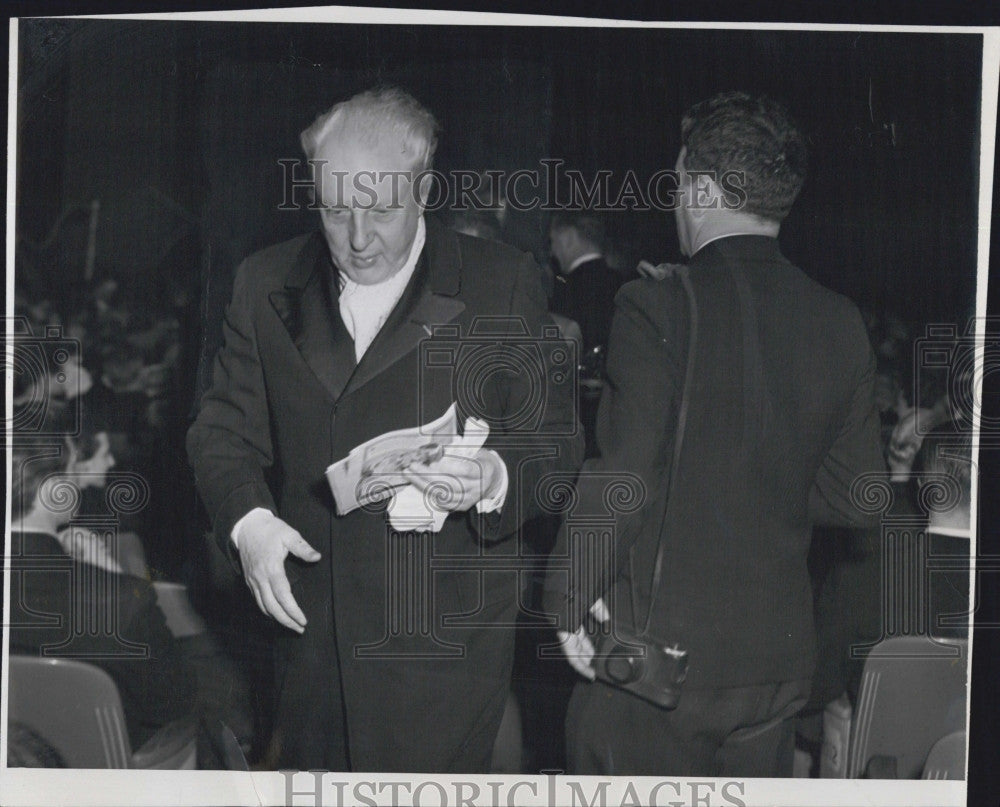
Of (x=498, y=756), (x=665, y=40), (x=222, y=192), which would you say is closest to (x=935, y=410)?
(x=665, y=40)

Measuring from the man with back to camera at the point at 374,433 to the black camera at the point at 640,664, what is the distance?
273 mm

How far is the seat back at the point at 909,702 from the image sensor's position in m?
3.05

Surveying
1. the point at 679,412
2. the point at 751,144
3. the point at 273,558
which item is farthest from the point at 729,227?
the point at 273,558

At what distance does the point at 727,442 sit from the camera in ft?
9.74

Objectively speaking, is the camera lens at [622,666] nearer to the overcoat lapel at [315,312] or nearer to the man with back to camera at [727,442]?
the man with back to camera at [727,442]

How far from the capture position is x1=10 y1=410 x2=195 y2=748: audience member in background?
10.1 feet

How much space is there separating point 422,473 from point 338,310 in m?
0.51

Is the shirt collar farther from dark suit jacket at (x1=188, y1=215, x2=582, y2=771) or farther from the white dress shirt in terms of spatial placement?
the white dress shirt

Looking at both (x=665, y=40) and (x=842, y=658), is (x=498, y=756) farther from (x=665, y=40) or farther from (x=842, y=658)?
(x=665, y=40)

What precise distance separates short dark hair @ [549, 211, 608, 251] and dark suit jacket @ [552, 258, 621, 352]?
0.07m

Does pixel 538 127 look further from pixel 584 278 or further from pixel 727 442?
pixel 727 442

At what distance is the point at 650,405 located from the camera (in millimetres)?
2977

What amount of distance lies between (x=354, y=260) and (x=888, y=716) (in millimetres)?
1988

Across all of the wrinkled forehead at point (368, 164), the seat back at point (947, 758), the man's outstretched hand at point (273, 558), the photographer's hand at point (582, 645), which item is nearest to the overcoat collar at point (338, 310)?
the wrinkled forehead at point (368, 164)
